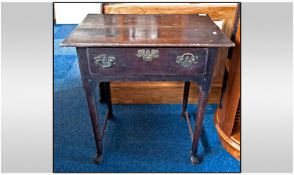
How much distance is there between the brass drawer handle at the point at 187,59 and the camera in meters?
0.87

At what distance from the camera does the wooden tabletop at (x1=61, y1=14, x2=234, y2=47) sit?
2.73ft

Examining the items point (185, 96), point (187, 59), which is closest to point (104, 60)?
point (187, 59)

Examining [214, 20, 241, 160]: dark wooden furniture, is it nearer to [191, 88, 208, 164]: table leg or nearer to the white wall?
[191, 88, 208, 164]: table leg

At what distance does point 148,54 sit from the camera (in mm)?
861

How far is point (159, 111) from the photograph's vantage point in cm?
159

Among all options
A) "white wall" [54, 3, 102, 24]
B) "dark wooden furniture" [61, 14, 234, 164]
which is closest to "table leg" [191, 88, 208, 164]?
"dark wooden furniture" [61, 14, 234, 164]

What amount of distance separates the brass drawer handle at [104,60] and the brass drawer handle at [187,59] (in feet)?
0.73

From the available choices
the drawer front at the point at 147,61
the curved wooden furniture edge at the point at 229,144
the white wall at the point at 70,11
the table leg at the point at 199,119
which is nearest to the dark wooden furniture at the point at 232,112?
the curved wooden furniture edge at the point at 229,144

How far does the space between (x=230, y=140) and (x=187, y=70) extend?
547 millimetres

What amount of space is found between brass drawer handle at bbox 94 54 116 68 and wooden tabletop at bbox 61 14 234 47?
5 centimetres

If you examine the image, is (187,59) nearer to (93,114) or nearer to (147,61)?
(147,61)

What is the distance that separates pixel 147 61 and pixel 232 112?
55 centimetres

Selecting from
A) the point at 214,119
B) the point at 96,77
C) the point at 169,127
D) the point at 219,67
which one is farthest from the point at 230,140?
the point at 96,77

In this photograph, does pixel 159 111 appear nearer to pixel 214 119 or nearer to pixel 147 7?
pixel 214 119
